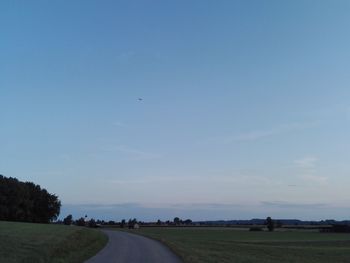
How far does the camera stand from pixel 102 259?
28.0 meters

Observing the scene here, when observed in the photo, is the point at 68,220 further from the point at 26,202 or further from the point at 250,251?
the point at 250,251

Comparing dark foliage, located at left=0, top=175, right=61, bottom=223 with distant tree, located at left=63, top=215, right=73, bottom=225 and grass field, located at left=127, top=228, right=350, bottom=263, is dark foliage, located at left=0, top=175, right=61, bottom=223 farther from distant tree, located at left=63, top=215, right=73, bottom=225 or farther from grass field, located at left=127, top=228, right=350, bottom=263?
grass field, located at left=127, top=228, right=350, bottom=263

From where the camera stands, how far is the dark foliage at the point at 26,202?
107125mm

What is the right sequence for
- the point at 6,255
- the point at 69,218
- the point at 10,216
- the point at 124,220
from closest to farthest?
the point at 6,255, the point at 10,216, the point at 69,218, the point at 124,220

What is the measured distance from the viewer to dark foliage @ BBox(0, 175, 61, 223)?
10712 centimetres

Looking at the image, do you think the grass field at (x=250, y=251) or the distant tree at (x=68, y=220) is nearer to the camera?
the grass field at (x=250, y=251)

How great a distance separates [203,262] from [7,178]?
9327 centimetres

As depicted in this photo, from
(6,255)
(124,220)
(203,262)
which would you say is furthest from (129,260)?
(124,220)

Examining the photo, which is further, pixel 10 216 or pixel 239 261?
pixel 10 216

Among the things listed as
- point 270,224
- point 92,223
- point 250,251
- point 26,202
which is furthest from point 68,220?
point 250,251

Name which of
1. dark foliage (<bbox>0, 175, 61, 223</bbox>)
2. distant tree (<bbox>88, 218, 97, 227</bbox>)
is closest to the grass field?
dark foliage (<bbox>0, 175, 61, 223</bbox>)

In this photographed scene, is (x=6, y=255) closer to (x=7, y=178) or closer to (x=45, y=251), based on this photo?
(x=45, y=251)

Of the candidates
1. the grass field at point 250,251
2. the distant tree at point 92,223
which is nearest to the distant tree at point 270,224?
the distant tree at point 92,223

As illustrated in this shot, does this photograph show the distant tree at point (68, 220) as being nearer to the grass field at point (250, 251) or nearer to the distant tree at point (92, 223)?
the distant tree at point (92, 223)
